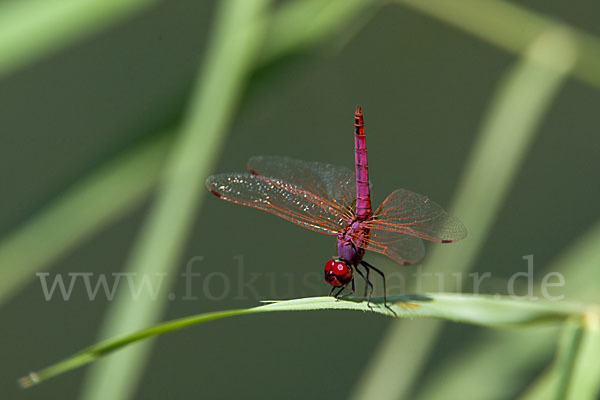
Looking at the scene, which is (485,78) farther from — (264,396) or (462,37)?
(264,396)

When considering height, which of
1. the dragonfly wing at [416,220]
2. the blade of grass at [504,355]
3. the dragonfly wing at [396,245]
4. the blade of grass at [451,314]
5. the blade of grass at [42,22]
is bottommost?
the blade of grass at [504,355]

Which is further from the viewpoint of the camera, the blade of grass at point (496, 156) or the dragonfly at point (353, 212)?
the blade of grass at point (496, 156)

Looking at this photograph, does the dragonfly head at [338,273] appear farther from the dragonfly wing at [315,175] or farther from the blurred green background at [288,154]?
the blurred green background at [288,154]

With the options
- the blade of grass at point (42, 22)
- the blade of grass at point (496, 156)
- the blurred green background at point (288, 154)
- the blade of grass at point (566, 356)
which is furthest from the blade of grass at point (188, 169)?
the blurred green background at point (288, 154)

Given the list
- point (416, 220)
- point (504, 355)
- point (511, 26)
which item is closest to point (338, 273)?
point (416, 220)

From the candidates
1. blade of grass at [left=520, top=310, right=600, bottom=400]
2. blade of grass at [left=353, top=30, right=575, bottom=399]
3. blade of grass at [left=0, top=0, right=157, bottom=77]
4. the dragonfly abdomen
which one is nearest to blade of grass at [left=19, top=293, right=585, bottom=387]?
blade of grass at [left=520, top=310, right=600, bottom=400]

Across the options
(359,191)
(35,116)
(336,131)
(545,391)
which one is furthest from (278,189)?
(35,116)

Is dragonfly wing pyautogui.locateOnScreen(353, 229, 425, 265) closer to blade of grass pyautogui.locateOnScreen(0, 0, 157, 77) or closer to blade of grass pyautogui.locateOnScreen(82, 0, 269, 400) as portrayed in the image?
blade of grass pyautogui.locateOnScreen(82, 0, 269, 400)
